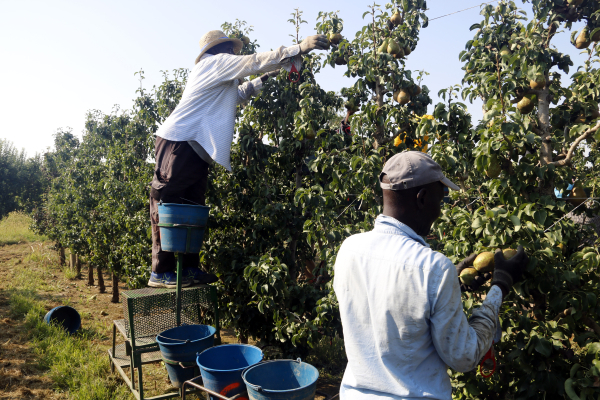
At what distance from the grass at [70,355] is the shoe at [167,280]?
123 cm

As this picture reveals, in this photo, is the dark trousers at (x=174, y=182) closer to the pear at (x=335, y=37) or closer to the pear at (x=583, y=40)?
the pear at (x=335, y=37)

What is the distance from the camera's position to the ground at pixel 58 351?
15.5ft

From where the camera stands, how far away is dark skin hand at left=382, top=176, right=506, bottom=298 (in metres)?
1.59

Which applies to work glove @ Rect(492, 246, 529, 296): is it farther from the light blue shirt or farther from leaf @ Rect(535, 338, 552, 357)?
leaf @ Rect(535, 338, 552, 357)

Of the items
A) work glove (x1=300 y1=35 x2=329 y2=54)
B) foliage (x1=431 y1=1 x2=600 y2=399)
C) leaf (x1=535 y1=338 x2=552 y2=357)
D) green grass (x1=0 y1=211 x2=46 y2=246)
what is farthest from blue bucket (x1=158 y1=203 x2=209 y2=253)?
green grass (x1=0 y1=211 x2=46 y2=246)

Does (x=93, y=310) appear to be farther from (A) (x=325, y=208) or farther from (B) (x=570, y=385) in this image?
(B) (x=570, y=385)

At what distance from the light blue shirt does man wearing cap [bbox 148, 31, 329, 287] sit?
2800mm

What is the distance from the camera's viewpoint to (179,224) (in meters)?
3.96

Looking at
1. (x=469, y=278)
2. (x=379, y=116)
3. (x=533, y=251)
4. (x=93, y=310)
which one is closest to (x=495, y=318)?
(x=469, y=278)

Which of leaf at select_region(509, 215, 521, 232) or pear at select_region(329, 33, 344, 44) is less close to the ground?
pear at select_region(329, 33, 344, 44)

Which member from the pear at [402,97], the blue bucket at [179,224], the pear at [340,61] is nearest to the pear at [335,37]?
the pear at [340,61]

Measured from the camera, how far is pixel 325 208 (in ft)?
11.7

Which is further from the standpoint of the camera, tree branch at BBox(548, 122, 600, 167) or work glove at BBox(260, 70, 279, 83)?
work glove at BBox(260, 70, 279, 83)

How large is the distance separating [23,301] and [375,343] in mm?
8653
